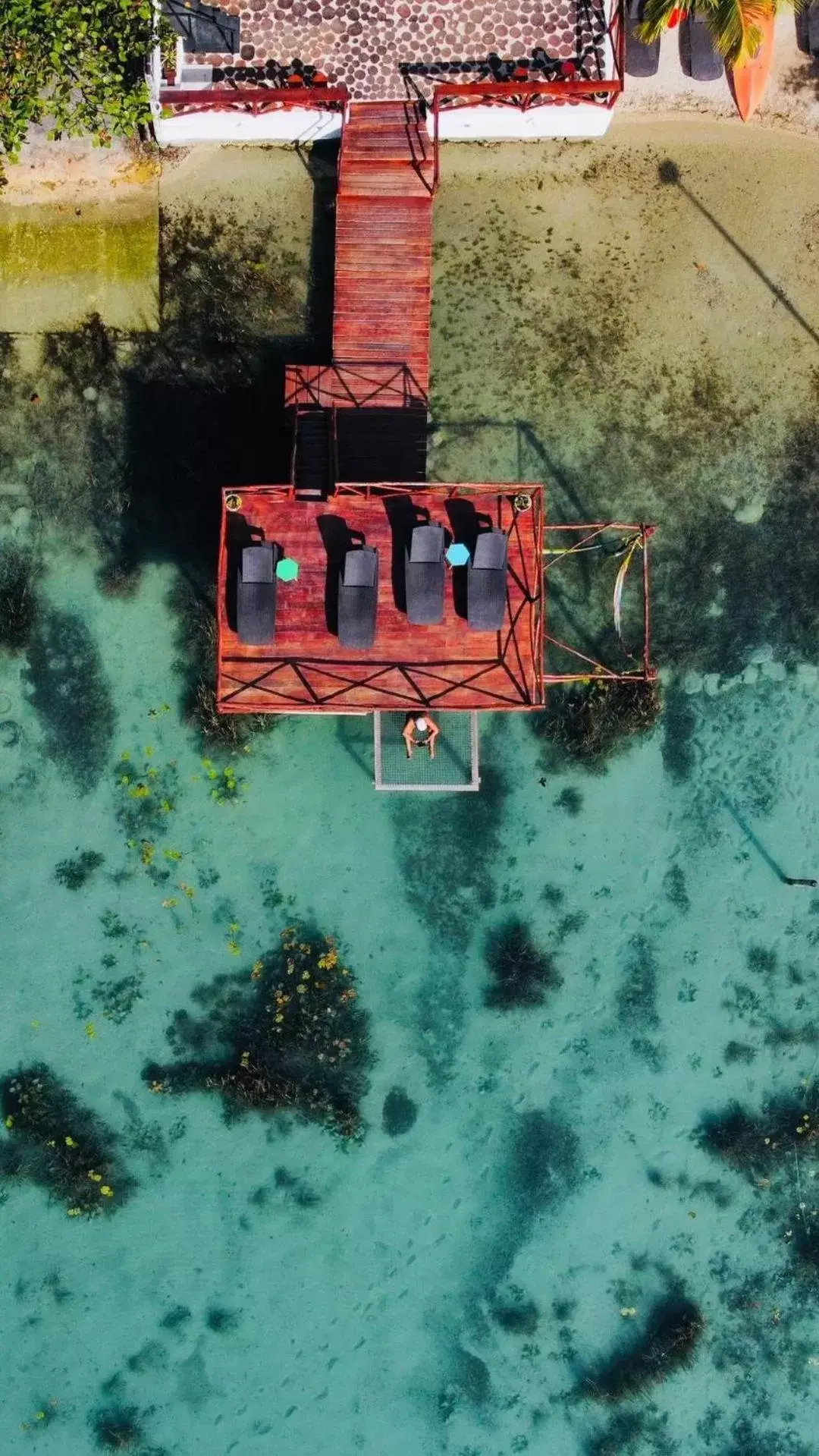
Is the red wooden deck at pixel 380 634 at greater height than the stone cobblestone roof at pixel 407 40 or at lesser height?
lesser

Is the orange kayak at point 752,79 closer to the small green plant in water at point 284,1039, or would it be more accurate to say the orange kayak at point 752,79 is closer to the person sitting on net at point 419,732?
the person sitting on net at point 419,732

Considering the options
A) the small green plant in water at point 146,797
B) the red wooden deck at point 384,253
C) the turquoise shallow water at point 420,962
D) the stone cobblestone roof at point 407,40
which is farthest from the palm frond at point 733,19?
the small green plant in water at point 146,797

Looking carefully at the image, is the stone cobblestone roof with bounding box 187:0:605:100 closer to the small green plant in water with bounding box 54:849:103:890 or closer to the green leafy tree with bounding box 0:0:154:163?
the green leafy tree with bounding box 0:0:154:163

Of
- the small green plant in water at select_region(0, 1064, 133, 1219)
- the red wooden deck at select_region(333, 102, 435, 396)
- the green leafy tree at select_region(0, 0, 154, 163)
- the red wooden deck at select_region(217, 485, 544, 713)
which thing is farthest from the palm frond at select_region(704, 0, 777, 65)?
the small green plant in water at select_region(0, 1064, 133, 1219)

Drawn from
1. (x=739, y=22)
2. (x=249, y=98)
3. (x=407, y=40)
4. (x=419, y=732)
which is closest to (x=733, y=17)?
(x=739, y=22)

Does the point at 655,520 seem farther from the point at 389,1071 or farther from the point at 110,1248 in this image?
the point at 110,1248

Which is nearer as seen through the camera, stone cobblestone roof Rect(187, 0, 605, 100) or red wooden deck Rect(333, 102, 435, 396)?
stone cobblestone roof Rect(187, 0, 605, 100)

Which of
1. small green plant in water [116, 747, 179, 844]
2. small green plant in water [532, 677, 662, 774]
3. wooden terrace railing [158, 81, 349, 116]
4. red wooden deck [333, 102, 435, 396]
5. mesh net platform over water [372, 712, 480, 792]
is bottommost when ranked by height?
small green plant in water [116, 747, 179, 844]

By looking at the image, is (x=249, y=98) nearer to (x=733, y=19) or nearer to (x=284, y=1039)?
(x=733, y=19)
